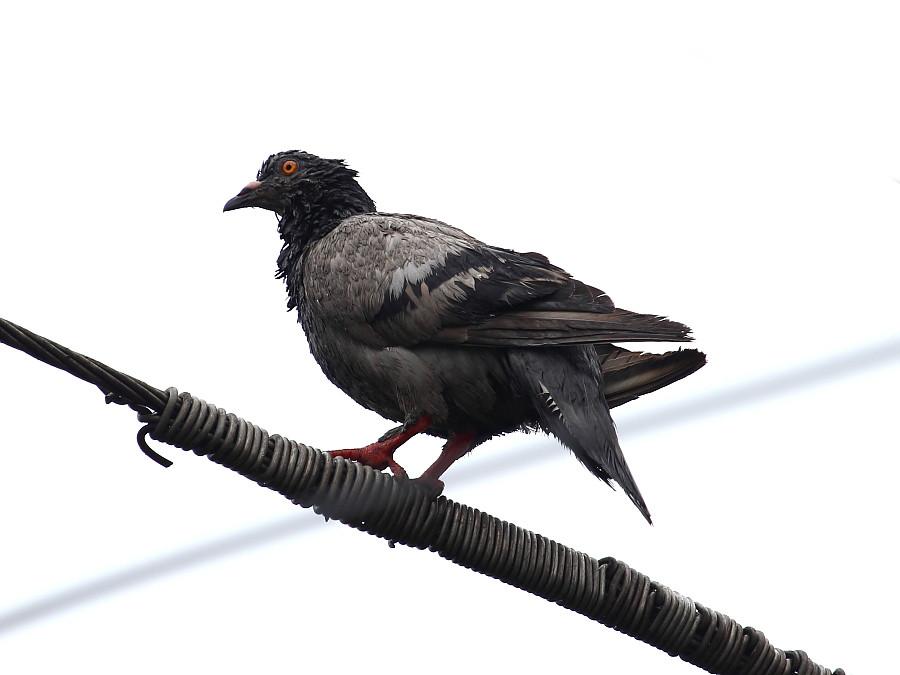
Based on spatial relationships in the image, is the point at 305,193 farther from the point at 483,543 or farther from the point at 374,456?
the point at 483,543

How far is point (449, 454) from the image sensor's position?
14.8 feet

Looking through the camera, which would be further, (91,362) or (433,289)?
(433,289)

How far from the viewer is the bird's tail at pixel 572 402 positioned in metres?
4.08

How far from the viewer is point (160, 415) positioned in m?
3.18

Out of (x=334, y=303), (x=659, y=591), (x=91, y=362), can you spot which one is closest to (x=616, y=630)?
(x=659, y=591)

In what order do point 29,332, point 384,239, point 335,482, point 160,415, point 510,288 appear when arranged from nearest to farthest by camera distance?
point 29,332, point 160,415, point 335,482, point 510,288, point 384,239

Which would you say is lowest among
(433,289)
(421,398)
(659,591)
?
(659,591)

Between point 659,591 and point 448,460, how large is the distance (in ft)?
3.25

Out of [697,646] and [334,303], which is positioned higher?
[334,303]

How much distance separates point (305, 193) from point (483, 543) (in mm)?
2233

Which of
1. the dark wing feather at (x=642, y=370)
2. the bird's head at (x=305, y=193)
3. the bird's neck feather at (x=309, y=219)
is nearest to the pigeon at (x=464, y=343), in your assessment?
the dark wing feather at (x=642, y=370)

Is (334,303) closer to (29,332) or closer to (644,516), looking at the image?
(644,516)

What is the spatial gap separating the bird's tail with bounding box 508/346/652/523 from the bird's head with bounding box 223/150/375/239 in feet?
4.52

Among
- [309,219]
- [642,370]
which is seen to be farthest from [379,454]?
[309,219]
